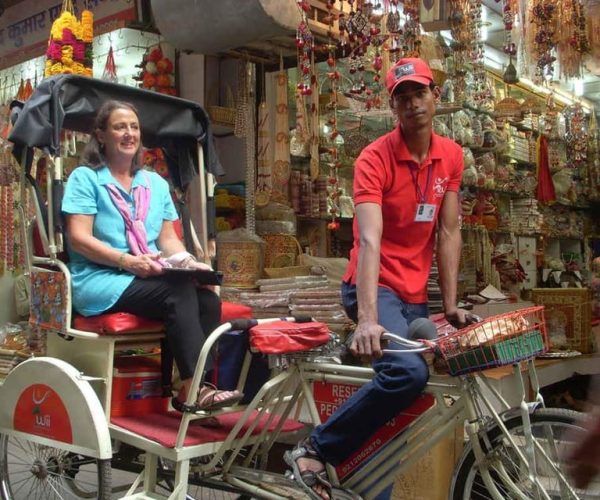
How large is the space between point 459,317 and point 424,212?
45 cm

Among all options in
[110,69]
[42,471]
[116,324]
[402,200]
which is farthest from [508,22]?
[42,471]

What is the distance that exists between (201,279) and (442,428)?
114 cm

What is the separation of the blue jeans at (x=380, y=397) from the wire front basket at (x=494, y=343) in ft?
Answer: 0.47

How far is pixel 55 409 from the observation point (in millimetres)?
2955

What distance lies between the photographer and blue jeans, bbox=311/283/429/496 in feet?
8.13

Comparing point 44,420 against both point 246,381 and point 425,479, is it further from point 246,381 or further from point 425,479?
point 425,479

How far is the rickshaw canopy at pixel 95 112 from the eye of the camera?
3066 millimetres

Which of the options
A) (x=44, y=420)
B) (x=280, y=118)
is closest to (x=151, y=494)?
(x=44, y=420)

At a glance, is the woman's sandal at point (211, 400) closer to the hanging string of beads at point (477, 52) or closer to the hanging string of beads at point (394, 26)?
the hanging string of beads at point (394, 26)

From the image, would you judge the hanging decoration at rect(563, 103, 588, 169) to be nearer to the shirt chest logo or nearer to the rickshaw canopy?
the rickshaw canopy

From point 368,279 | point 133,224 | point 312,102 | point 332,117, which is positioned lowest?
point 368,279

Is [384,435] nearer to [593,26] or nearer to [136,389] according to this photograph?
[136,389]

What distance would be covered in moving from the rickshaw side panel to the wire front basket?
4.41 feet

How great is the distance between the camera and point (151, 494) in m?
2.82
